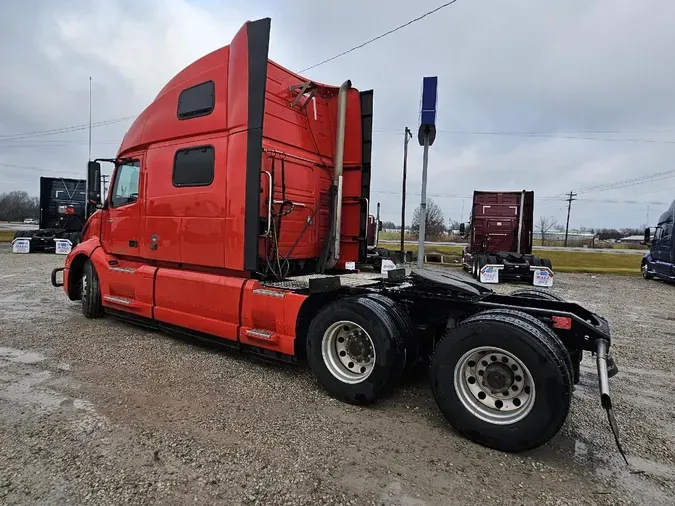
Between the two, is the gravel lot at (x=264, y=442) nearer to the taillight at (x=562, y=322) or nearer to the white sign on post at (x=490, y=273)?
the taillight at (x=562, y=322)

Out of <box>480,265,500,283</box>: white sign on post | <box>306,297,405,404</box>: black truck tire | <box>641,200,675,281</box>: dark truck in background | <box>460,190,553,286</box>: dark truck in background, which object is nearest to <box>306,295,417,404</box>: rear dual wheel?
<box>306,297,405,404</box>: black truck tire

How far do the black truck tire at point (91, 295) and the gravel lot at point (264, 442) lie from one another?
61.9 inches

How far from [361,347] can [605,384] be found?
6.30 ft

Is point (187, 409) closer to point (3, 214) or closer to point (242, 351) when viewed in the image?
point (242, 351)

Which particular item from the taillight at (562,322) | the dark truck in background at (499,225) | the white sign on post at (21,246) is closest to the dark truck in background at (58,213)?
the white sign on post at (21,246)

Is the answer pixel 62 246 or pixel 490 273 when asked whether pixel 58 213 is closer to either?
pixel 62 246

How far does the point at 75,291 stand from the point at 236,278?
13.6ft

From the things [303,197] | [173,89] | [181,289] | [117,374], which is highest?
[173,89]

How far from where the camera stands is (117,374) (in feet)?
14.0

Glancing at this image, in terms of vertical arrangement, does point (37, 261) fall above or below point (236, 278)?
below

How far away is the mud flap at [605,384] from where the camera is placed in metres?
2.63

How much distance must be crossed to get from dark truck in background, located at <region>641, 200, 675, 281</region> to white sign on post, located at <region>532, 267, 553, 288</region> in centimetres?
508

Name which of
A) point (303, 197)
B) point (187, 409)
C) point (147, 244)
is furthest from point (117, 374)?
point (303, 197)

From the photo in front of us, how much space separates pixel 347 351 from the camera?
392 cm
